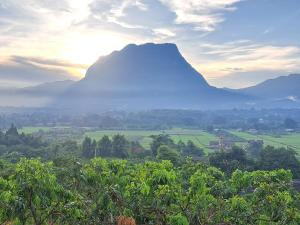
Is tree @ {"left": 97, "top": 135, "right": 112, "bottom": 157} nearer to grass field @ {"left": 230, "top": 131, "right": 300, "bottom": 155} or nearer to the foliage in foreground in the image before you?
grass field @ {"left": 230, "top": 131, "right": 300, "bottom": 155}

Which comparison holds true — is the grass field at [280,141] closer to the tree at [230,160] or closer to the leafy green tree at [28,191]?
the tree at [230,160]

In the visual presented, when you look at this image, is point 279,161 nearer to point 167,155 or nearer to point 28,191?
point 167,155

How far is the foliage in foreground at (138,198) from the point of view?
31.0 ft

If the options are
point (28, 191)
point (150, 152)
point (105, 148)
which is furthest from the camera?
point (105, 148)

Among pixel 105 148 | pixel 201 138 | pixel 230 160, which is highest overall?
pixel 105 148

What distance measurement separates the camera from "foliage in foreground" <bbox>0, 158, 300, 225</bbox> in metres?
9.45

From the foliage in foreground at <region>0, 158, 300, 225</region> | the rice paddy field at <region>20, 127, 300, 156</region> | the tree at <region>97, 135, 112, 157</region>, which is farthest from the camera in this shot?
the rice paddy field at <region>20, 127, 300, 156</region>

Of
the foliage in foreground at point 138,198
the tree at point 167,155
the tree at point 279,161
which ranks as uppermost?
the foliage in foreground at point 138,198

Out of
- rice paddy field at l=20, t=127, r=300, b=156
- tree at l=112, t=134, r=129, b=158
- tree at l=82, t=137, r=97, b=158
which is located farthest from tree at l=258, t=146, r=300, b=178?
rice paddy field at l=20, t=127, r=300, b=156

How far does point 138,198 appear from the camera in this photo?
1042cm

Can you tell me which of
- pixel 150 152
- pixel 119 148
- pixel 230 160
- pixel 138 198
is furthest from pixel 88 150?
pixel 138 198

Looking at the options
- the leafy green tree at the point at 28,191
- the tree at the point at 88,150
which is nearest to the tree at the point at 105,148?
the tree at the point at 88,150

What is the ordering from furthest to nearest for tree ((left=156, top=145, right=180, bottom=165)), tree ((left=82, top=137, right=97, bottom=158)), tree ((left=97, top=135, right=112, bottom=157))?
tree ((left=97, top=135, right=112, bottom=157)) < tree ((left=82, top=137, right=97, bottom=158)) < tree ((left=156, top=145, right=180, bottom=165))

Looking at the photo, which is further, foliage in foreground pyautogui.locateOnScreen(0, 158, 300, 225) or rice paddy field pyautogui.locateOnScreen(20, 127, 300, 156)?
rice paddy field pyautogui.locateOnScreen(20, 127, 300, 156)
